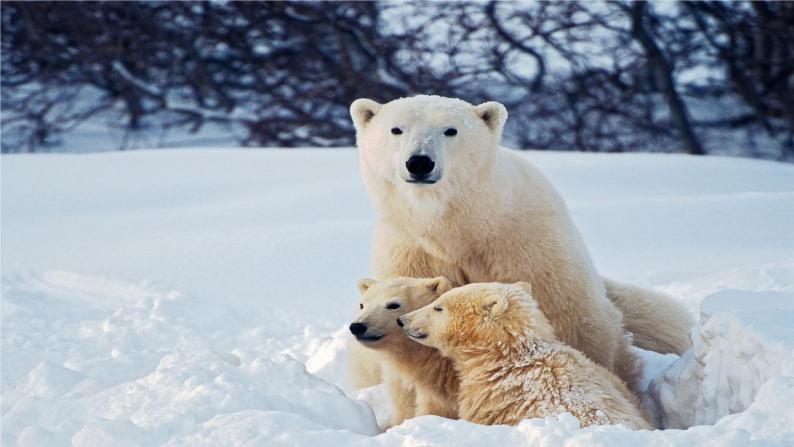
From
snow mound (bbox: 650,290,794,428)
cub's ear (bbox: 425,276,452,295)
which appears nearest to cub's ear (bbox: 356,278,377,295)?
cub's ear (bbox: 425,276,452,295)

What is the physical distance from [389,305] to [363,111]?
2.44ft

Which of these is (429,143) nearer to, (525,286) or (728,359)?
(525,286)

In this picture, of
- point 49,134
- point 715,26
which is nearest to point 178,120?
point 49,134

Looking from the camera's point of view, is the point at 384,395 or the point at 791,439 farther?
the point at 384,395

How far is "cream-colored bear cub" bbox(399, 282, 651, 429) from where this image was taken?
2990mm

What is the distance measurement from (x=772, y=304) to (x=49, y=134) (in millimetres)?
11291

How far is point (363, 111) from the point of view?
12.5 ft

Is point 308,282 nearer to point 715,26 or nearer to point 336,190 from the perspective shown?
point 336,190

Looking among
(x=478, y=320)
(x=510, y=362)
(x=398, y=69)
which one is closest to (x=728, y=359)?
(x=510, y=362)

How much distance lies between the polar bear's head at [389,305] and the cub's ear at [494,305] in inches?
11.3

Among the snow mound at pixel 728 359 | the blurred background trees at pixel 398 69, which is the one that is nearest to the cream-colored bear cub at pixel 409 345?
the snow mound at pixel 728 359

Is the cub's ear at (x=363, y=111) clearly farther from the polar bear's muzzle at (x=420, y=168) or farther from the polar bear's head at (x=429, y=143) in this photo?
the polar bear's muzzle at (x=420, y=168)

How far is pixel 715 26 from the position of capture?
1280 cm

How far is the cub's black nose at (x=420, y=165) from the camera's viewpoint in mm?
3377
